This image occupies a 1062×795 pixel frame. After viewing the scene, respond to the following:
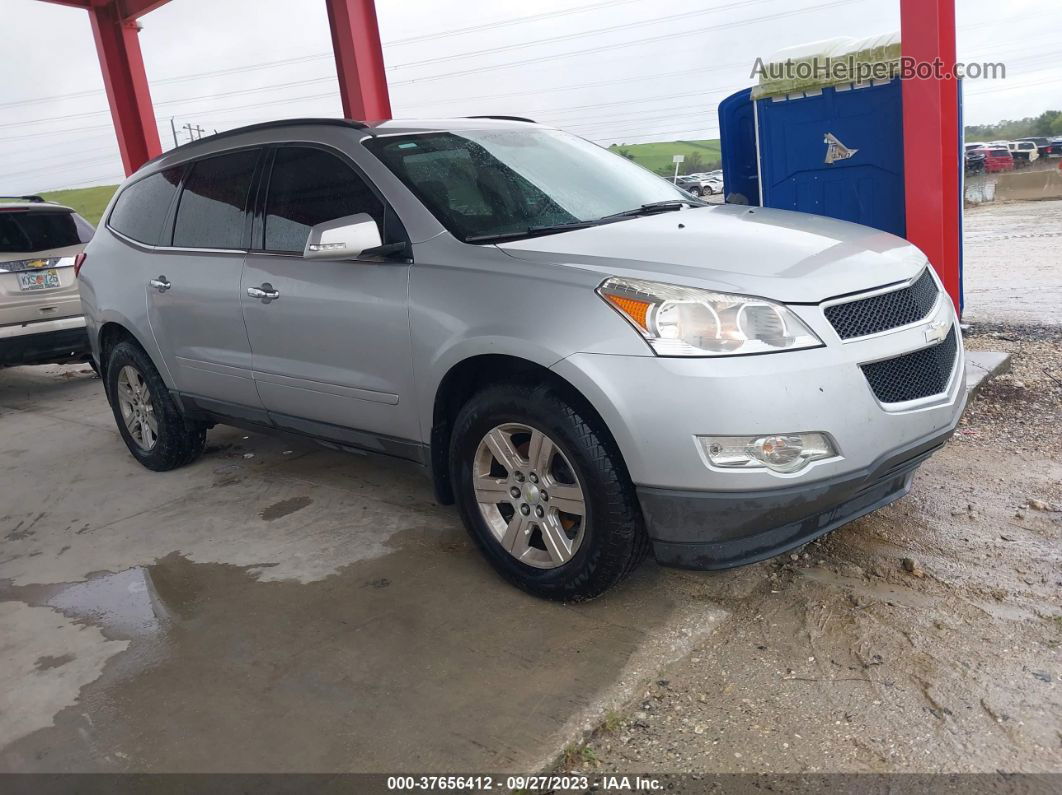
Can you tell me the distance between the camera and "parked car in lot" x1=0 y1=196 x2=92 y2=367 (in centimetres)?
704

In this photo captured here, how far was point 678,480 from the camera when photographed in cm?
253

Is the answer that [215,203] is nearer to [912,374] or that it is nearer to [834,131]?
[912,374]

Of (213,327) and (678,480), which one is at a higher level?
(213,327)

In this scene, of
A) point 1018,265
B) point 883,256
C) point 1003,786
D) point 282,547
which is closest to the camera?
point 1003,786

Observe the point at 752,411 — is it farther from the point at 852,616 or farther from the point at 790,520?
the point at 852,616

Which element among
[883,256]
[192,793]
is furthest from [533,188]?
[192,793]

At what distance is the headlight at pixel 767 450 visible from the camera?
97.3 inches

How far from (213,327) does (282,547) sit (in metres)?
1.15


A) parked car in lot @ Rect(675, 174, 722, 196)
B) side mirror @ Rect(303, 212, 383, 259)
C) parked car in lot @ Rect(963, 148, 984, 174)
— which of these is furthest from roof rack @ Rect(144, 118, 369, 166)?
parked car in lot @ Rect(963, 148, 984, 174)

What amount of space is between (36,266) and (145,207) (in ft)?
10.5

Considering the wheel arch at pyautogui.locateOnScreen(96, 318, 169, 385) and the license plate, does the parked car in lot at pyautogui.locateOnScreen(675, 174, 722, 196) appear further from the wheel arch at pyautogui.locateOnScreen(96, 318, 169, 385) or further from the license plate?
the wheel arch at pyautogui.locateOnScreen(96, 318, 169, 385)

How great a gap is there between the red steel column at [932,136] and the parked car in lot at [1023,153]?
27.8m

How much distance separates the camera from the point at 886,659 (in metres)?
2.53

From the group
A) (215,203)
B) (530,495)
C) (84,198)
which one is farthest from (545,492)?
(84,198)
